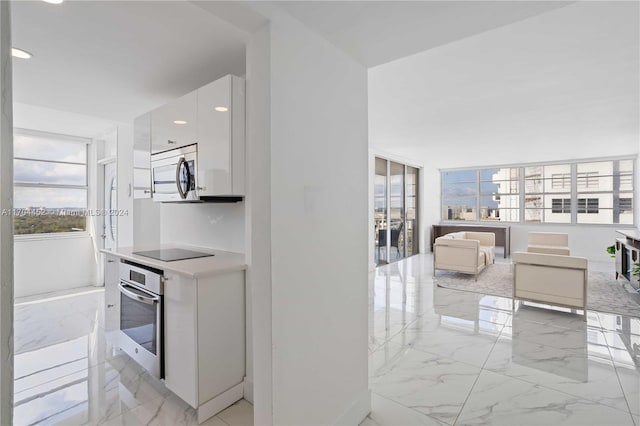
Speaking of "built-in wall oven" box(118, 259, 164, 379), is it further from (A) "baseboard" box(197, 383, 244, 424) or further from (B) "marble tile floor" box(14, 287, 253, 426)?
(A) "baseboard" box(197, 383, 244, 424)

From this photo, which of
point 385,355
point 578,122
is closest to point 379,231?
point 578,122

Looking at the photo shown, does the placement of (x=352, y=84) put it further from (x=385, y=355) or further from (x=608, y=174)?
(x=608, y=174)

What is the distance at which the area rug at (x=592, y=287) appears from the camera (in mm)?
4090

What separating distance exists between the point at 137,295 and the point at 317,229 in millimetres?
1597

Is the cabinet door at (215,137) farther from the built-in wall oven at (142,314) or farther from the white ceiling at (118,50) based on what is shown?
the built-in wall oven at (142,314)

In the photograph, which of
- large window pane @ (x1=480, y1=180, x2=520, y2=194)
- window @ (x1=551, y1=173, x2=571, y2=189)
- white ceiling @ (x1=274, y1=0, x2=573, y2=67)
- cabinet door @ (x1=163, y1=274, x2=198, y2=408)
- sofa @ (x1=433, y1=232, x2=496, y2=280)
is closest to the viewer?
white ceiling @ (x1=274, y1=0, x2=573, y2=67)

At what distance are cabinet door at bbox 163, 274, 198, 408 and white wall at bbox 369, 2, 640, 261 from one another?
2.42 meters

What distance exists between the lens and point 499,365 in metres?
2.61

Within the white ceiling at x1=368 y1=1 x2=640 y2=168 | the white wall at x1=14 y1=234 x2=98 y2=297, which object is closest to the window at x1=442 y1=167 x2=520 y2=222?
the white ceiling at x1=368 y1=1 x2=640 y2=168

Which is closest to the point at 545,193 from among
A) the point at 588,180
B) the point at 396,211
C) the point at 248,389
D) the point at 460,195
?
the point at 588,180

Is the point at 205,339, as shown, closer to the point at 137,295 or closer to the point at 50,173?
the point at 137,295

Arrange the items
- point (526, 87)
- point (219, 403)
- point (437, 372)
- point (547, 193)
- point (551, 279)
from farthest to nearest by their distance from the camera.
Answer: point (547, 193) → point (551, 279) → point (526, 87) → point (437, 372) → point (219, 403)

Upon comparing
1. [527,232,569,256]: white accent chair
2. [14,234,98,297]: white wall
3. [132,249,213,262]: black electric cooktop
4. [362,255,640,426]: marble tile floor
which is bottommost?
[362,255,640,426]: marble tile floor

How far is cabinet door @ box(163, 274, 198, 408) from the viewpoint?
1952mm
